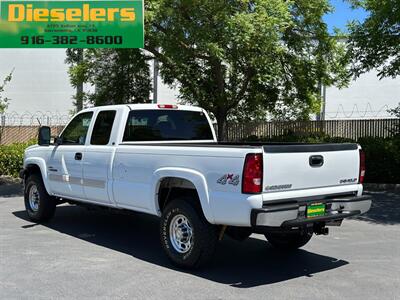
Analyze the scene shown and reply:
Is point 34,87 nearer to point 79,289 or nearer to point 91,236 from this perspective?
point 91,236

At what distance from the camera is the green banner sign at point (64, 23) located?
14562 mm

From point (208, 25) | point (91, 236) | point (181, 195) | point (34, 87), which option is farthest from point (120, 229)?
point (34, 87)

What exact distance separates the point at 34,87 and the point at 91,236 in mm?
20208

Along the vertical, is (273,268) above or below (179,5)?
below

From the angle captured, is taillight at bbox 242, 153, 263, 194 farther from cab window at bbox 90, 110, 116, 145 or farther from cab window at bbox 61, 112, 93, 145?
cab window at bbox 61, 112, 93, 145

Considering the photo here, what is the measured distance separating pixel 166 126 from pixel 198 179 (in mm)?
2305

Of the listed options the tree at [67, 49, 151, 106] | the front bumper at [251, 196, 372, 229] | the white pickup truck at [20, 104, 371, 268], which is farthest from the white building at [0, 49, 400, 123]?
the front bumper at [251, 196, 372, 229]

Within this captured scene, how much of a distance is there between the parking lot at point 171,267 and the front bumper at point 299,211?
2.29 ft

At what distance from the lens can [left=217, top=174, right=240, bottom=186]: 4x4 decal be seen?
5.64 meters

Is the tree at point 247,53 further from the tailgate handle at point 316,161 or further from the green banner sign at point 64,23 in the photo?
the tailgate handle at point 316,161

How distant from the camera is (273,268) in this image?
657cm

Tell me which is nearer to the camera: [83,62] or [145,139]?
[145,139]

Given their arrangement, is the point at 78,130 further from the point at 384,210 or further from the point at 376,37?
the point at 376,37

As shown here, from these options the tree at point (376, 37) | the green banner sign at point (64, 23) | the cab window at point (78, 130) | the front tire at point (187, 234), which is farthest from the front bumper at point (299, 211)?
the green banner sign at point (64, 23)
